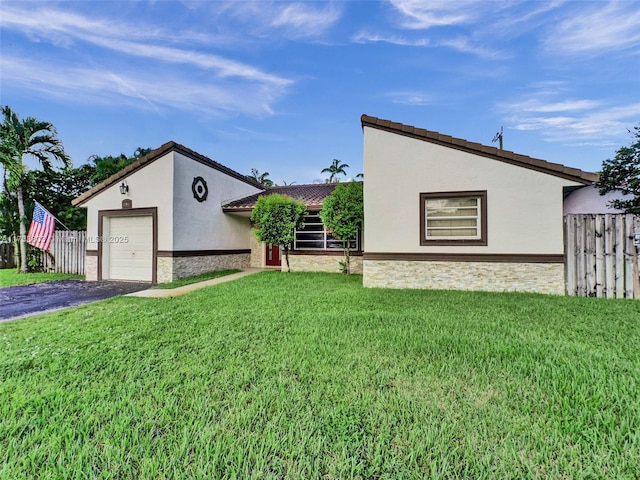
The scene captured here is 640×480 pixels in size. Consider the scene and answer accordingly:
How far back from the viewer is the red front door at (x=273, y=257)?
1452cm

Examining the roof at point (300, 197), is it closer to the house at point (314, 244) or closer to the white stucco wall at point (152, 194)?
the house at point (314, 244)

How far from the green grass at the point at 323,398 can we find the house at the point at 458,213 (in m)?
2.83

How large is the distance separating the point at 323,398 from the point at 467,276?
6718 millimetres

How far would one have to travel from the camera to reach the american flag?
11.5 meters

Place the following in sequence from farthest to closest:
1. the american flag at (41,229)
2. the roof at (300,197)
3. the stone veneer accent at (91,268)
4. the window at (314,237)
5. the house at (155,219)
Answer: the window at (314,237) < the roof at (300,197) < the american flag at (41,229) < the stone veneer accent at (91,268) < the house at (155,219)

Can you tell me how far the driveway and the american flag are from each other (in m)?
2.33

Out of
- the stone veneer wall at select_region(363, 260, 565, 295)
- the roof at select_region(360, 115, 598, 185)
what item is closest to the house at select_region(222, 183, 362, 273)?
the stone veneer wall at select_region(363, 260, 565, 295)

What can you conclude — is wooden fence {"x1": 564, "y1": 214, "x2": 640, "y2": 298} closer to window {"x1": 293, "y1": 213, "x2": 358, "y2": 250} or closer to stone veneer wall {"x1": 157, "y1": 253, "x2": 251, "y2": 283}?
window {"x1": 293, "y1": 213, "x2": 358, "y2": 250}

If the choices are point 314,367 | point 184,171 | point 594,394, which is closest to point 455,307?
point 594,394

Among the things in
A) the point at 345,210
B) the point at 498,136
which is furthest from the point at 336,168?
the point at 345,210

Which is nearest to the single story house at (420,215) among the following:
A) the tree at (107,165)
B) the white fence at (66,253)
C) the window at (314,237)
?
the white fence at (66,253)

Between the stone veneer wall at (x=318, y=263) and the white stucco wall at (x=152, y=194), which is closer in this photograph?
the white stucco wall at (x=152, y=194)

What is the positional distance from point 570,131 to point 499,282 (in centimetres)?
807

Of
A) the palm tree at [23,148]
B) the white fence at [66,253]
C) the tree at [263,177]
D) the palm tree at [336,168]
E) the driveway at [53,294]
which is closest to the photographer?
the driveway at [53,294]
